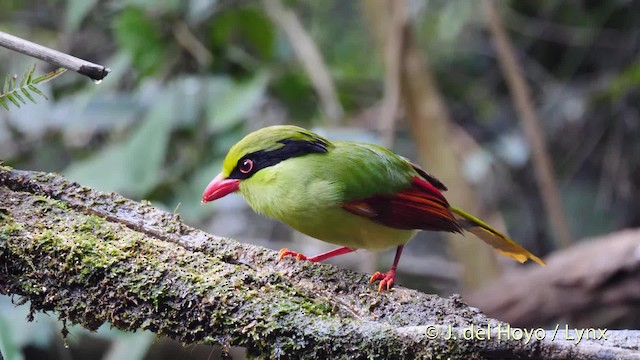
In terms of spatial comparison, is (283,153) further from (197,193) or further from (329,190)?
(197,193)

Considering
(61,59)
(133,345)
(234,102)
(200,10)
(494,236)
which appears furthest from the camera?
(200,10)

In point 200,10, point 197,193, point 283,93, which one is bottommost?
point 197,193

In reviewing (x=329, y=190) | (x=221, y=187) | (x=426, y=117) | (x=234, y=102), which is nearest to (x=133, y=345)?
(x=234, y=102)

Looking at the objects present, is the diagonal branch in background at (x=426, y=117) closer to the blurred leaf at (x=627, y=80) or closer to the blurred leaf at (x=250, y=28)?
the blurred leaf at (x=250, y=28)

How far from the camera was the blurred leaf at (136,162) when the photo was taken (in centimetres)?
352

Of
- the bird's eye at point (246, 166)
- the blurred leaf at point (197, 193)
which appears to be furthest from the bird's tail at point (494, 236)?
the blurred leaf at point (197, 193)

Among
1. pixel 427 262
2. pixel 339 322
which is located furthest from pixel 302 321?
pixel 427 262

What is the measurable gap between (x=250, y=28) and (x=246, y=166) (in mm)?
2194

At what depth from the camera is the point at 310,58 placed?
439cm

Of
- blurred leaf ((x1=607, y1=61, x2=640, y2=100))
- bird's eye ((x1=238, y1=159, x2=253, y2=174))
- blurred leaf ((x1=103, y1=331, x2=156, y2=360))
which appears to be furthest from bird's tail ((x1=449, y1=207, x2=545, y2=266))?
blurred leaf ((x1=607, y1=61, x2=640, y2=100))

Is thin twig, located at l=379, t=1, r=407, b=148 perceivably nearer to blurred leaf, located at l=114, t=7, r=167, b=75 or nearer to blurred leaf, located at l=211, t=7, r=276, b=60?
blurred leaf, located at l=211, t=7, r=276, b=60

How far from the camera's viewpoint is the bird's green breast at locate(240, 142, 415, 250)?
6.77 feet

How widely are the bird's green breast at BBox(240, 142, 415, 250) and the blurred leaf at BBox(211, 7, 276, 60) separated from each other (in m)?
2.07

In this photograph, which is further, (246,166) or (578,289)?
(578,289)
